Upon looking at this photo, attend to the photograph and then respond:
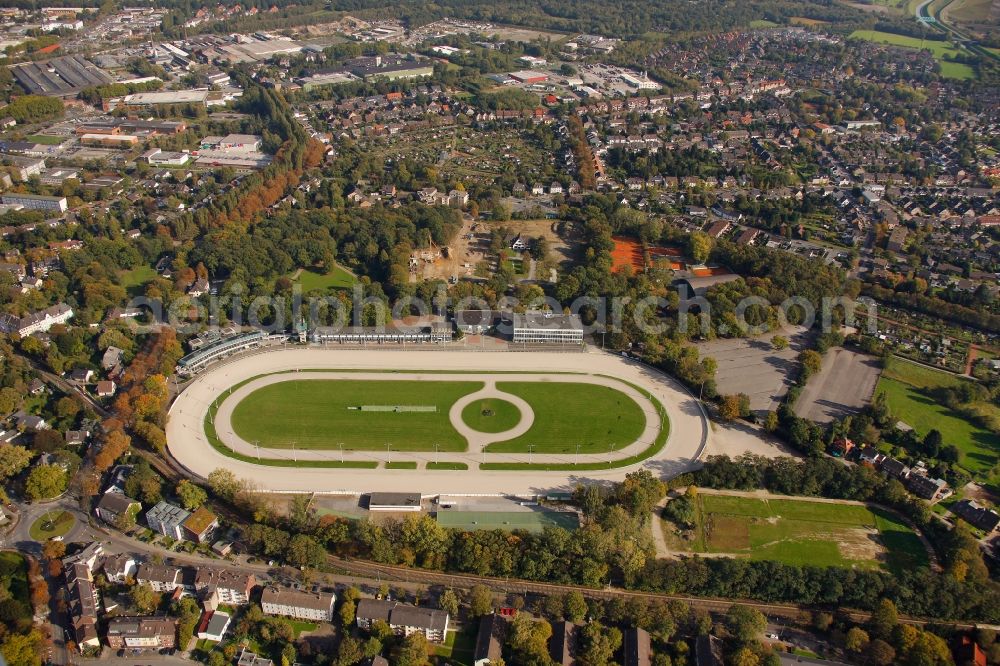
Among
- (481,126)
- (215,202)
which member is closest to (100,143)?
(215,202)

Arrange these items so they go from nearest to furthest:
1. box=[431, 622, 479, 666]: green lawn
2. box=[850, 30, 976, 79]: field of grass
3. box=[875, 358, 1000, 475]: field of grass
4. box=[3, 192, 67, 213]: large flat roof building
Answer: box=[431, 622, 479, 666]: green lawn → box=[875, 358, 1000, 475]: field of grass → box=[3, 192, 67, 213]: large flat roof building → box=[850, 30, 976, 79]: field of grass

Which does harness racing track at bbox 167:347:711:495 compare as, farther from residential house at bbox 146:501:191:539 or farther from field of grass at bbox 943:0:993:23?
field of grass at bbox 943:0:993:23

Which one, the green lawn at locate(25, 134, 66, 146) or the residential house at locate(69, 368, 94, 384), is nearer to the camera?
the residential house at locate(69, 368, 94, 384)

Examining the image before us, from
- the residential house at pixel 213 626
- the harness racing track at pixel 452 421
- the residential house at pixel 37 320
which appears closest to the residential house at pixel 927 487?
the harness racing track at pixel 452 421

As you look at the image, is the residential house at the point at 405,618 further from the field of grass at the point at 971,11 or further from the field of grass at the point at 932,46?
the field of grass at the point at 971,11

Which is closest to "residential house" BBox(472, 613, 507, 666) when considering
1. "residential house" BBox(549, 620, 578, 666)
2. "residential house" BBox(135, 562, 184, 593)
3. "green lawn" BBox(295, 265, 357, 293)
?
"residential house" BBox(549, 620, 578, 666)

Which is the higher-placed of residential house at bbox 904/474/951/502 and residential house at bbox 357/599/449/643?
residential house at bbox 904/474/951/502
